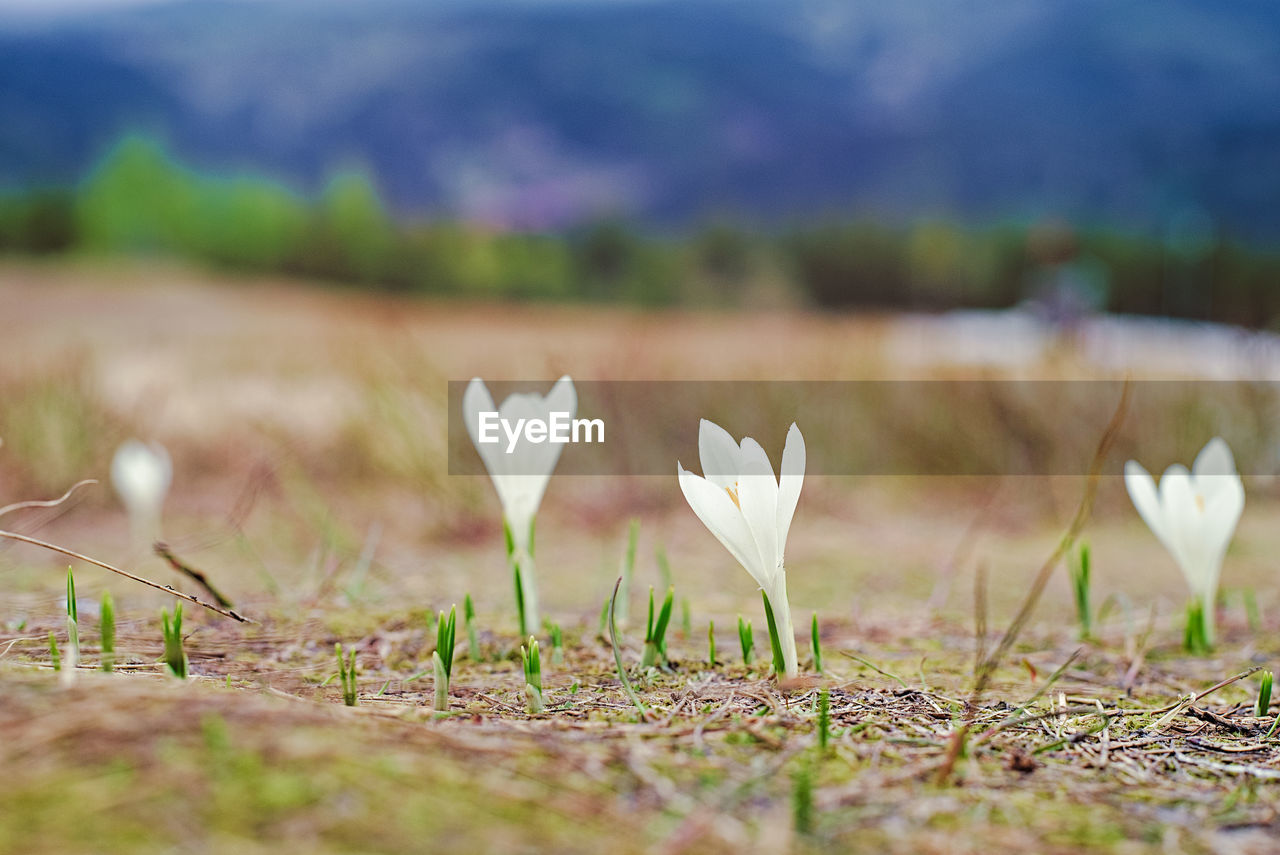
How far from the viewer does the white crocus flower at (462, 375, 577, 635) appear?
146 cm

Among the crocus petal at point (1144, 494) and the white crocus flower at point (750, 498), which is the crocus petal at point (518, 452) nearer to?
the white crocus flower at point (750, 498)

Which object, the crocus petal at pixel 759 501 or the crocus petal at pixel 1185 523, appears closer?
the crocus petal at pixel 759 501

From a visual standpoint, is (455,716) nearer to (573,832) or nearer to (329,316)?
(573,832)

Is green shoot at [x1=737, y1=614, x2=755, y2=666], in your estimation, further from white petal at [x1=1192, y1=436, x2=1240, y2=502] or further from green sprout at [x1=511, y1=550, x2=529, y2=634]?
white petal at [x1=1192, y1=436, x2=1240, y2=502]

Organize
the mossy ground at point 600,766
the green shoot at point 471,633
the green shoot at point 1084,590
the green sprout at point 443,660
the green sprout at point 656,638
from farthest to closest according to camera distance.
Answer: the green shoot at point 1084,590 → the green shoot at point 471,633 → the green sprout at point 656,638 → the green sprout at point 443,660 → the mossy ground at point 600,766

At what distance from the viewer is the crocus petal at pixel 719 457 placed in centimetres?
117

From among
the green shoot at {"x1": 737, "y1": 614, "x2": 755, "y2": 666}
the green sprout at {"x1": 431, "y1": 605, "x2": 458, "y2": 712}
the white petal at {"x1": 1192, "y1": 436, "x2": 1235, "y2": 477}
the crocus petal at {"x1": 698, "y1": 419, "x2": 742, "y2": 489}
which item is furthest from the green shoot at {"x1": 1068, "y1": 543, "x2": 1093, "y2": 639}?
the green sprout at {"x1": 431, "y1": 605, "x2": 458, "y2": 712}

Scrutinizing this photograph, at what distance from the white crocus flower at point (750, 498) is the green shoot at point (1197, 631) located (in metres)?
0.98

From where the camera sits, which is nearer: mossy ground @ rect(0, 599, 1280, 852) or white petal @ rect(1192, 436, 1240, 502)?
mossy ground @ rect(0, 599, 1280, 852)

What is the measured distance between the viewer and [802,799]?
84 cm

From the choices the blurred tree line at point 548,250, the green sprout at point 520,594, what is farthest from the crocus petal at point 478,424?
the blurred tree line at point 548,250

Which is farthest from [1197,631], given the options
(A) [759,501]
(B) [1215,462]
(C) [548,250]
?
(C) [548,250]

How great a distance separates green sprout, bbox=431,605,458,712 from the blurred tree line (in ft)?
78.2

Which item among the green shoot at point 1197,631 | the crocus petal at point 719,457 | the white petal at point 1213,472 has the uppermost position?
the crocus petal at point 719,457
